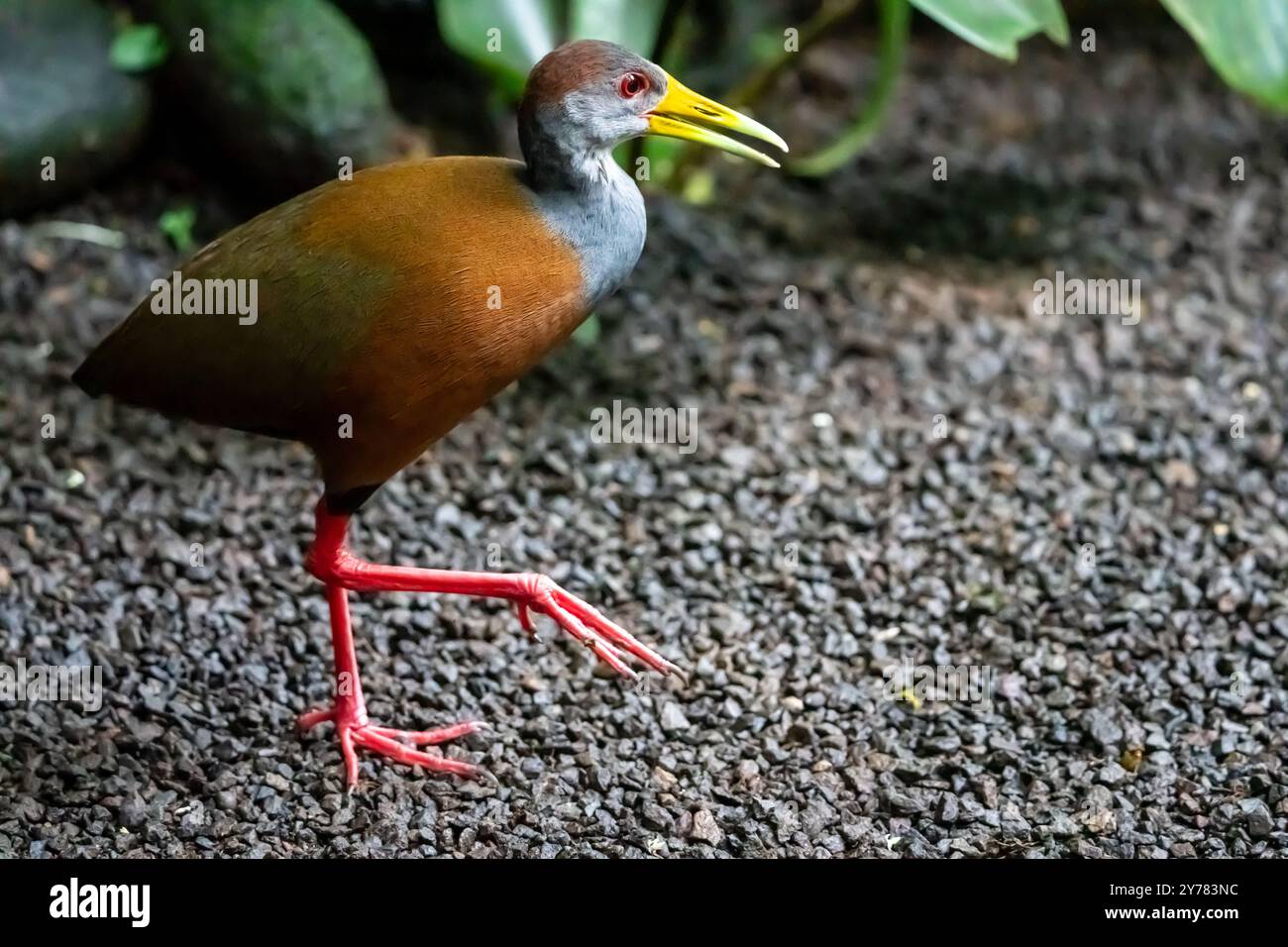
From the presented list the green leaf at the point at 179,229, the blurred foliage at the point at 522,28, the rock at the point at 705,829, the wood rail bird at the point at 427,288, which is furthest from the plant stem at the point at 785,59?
the rock at the point at 705,829

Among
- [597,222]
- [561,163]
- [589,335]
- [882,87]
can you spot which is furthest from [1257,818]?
[882,87]

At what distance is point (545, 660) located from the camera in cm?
402

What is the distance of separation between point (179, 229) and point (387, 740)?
242 centimetres

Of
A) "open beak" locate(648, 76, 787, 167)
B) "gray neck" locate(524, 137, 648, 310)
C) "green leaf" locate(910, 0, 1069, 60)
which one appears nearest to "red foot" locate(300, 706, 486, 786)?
"gray neck" locate(524, 137, 648, 310)

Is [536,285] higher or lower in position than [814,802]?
higher

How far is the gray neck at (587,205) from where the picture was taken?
10.6ft

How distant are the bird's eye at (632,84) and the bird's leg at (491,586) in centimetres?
101

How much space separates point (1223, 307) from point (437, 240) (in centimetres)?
329

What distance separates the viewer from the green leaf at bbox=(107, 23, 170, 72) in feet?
18.0

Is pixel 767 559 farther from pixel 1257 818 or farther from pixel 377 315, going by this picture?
pixel 377 315

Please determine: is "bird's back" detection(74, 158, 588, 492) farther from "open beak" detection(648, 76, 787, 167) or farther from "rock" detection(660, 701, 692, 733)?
"rock" detection(660, 701, 692, 733)

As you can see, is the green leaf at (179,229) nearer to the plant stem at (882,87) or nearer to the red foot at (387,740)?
the plant stem at (882,87)
